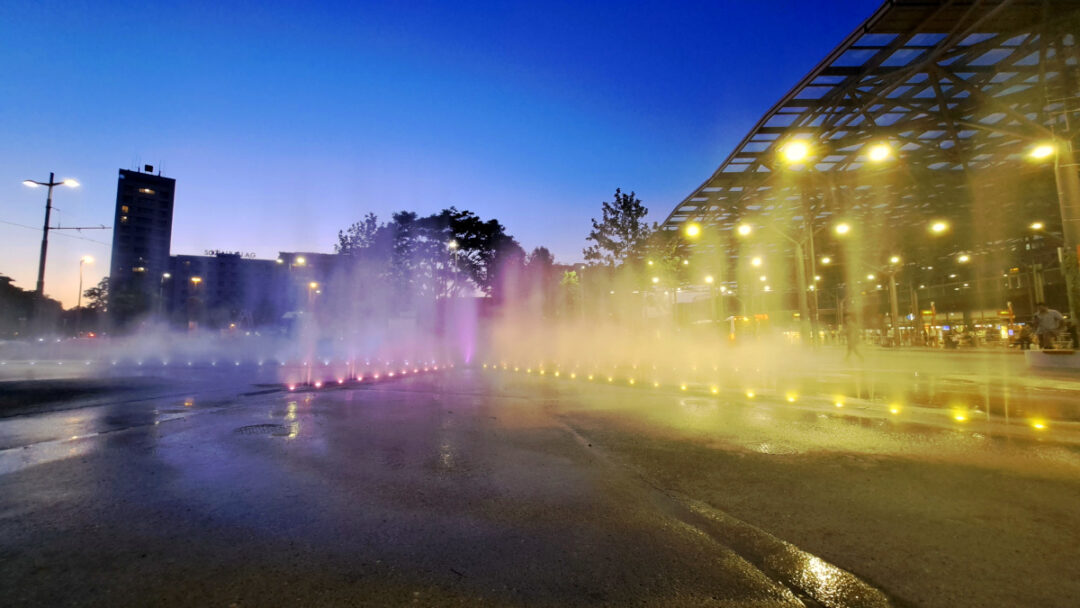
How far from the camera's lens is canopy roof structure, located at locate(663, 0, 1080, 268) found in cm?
1013

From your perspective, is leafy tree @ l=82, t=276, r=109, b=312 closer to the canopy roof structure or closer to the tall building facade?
the tall building facade

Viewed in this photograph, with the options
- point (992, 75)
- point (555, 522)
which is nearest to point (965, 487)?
point (555, 522)

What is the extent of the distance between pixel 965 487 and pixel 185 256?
416 feet

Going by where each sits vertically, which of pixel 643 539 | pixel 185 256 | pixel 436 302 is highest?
pixel 185 256

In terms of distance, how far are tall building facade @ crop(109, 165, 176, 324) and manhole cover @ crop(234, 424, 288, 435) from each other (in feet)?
329

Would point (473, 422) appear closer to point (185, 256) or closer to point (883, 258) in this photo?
point (883, 258)

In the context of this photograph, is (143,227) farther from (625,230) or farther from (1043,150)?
(1043,150)

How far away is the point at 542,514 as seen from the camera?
3412 millimetres

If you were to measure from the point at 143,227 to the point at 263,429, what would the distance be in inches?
4369

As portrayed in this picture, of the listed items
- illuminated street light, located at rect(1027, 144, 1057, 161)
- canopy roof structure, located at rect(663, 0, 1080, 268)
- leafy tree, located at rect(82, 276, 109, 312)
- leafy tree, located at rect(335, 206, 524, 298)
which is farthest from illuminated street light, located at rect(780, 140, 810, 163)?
leafy tree, located at rect(82, 276, 109, 312)

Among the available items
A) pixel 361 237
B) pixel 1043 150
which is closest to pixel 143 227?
pixel 361 237

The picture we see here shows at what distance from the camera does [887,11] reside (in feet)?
31.0

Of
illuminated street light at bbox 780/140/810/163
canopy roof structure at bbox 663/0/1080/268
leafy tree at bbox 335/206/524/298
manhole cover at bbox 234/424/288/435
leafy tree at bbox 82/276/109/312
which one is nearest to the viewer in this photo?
manhole cover at bbox 234/424/288/435

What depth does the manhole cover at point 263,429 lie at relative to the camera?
6230mm
